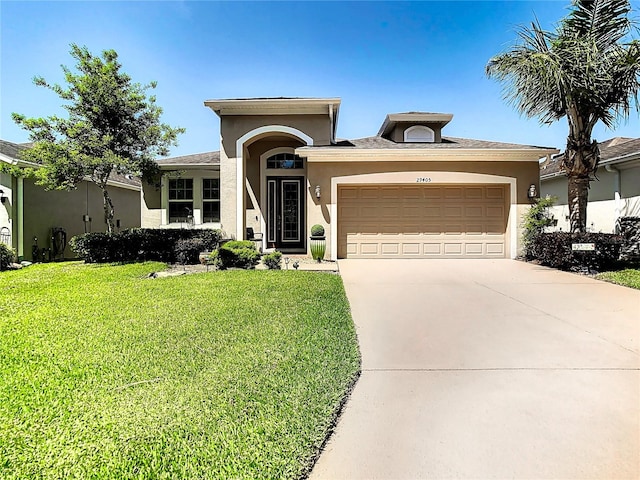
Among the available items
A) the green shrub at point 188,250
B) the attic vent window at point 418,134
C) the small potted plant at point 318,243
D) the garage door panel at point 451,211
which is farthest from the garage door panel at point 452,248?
the green shrub at point 188,250

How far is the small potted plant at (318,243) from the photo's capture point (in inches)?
464

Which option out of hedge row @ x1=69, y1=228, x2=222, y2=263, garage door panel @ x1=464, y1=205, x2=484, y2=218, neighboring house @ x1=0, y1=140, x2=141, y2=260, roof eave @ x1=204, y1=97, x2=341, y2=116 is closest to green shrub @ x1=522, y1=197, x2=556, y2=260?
garage door panel @ x1=464, y1=205, x2=484, y2=218

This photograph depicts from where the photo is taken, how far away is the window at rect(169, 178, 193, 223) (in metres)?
15.6

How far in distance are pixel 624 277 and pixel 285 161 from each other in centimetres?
1127

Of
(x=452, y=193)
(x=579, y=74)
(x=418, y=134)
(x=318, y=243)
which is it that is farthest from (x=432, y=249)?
(x=579, y=74)

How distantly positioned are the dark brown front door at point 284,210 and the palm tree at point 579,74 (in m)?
7.72

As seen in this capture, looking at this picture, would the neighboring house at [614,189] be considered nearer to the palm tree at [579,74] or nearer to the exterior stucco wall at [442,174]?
the exterior stucco wall at [442,174]

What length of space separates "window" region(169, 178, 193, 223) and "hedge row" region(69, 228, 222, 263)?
318cm

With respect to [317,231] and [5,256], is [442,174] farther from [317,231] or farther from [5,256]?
[5,256]

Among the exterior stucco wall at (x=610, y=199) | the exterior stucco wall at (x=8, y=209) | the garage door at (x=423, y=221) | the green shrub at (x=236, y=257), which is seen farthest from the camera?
the exterior stucco wall at (x=610, y=199)

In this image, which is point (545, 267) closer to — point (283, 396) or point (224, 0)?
point (283, 396)

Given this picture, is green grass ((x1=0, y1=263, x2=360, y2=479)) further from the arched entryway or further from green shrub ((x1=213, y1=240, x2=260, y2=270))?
the arched entryway

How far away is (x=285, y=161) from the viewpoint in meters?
14.6

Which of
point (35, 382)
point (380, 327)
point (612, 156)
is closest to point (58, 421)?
point (35, 382)
